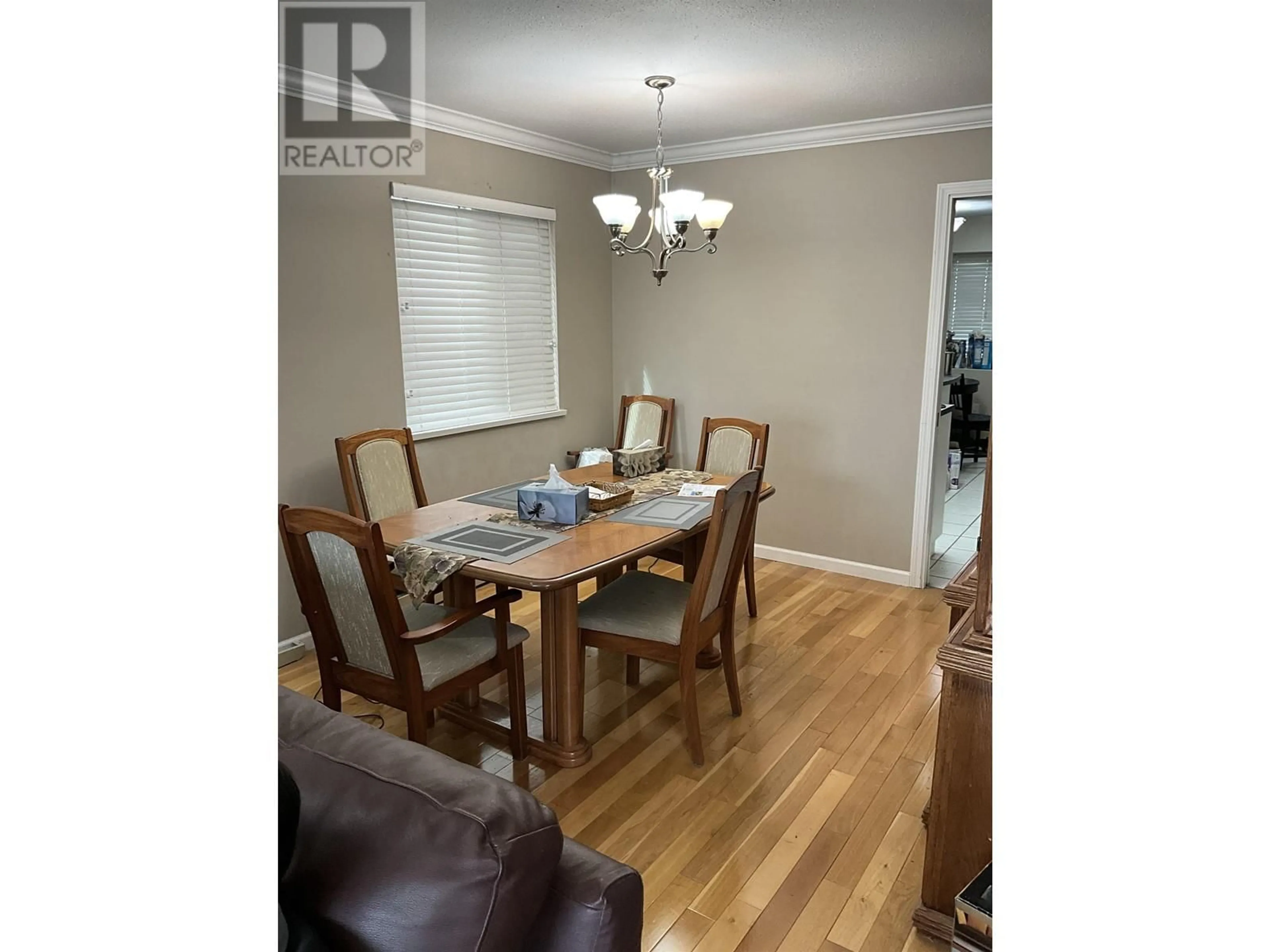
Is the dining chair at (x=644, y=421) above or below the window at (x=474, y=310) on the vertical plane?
below

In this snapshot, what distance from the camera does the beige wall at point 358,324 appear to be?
3.14 meters

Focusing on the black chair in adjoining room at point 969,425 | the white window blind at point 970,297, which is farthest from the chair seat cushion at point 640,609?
the white window blind at point 970,297

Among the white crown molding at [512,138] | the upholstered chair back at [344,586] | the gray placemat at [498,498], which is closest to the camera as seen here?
the upholstered chair back at [344,586]

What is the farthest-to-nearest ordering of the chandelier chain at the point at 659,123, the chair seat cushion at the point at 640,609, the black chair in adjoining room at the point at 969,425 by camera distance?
the black chair in adjoining room at the point at 969,425 → the chandelier chain at the point at 659,123 → the chair seat cushion at the point at 640,609

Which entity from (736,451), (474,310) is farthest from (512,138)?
(736,451)

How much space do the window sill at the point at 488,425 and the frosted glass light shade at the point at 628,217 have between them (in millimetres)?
1458

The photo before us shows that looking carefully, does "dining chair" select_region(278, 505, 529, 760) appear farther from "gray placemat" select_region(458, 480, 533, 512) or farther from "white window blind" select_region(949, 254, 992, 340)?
"white window blind" select_region(949, 254, 992, 340)

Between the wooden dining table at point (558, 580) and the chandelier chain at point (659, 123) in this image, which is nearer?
the wooden dining table at point (558, 580)

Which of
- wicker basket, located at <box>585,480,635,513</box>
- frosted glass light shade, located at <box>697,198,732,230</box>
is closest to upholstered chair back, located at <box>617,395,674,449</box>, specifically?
wicker basket, located at <box>585,480,635,513</box>

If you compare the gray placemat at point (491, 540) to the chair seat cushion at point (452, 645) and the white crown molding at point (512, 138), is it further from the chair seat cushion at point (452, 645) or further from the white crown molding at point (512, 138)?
the white crown molding at point (512, 138)

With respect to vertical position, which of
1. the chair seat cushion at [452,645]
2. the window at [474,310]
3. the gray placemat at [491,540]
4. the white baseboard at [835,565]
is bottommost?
the white baseboard at [835,565]
